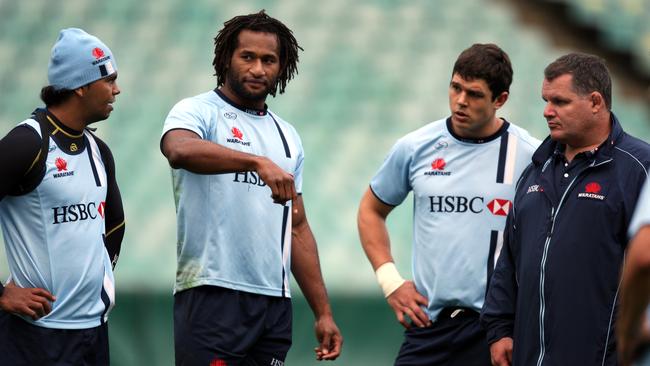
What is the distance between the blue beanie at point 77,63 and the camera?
489 cm

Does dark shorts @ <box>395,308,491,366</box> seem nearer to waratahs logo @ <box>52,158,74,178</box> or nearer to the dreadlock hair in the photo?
the dreadlock hair

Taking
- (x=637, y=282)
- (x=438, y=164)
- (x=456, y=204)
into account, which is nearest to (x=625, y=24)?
(x=438, y=164)

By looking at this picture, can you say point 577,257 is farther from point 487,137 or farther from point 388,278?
point 388,278

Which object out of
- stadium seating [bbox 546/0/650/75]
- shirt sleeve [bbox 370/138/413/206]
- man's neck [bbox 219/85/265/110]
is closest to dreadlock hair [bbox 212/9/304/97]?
man's neck [bbox 219/85/265/110]

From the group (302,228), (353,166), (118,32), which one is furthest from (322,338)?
(118,32)

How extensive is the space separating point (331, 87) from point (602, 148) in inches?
294

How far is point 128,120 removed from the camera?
1148 cm

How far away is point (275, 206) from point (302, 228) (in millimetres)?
344

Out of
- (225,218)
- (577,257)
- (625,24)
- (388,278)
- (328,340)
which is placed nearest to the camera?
(577,257)

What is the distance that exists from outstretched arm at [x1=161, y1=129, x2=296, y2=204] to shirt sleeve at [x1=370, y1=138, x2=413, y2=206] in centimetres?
143

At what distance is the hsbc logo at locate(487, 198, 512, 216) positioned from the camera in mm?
5652

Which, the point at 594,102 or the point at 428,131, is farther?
the point at 428,131

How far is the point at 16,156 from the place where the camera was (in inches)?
180

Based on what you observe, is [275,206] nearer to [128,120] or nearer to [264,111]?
[264,111]
